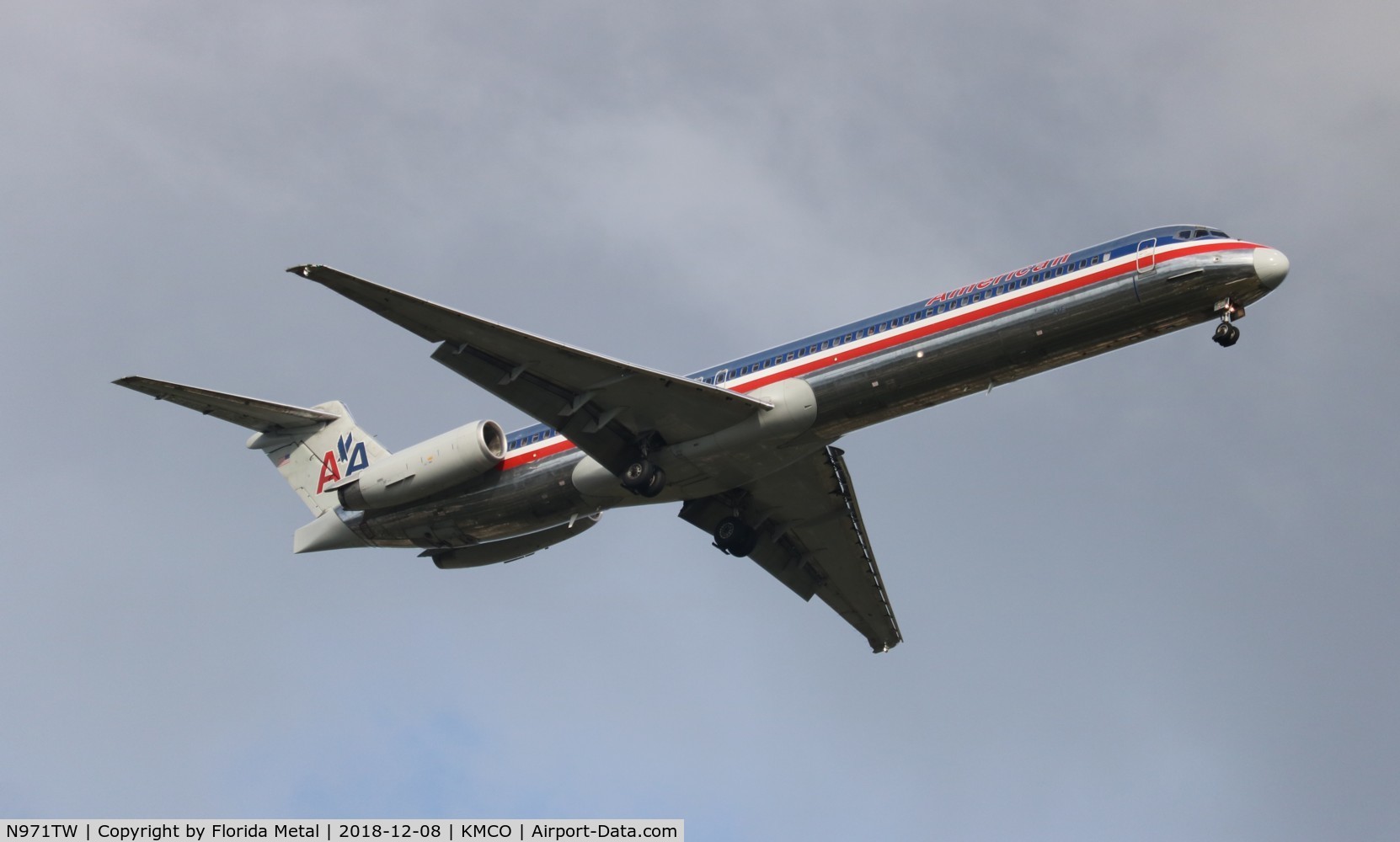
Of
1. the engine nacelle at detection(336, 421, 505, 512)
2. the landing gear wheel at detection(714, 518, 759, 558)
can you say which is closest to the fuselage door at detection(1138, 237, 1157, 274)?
the landing gear wheel at detection(714, 518, 759, 558)

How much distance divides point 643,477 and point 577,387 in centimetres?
251

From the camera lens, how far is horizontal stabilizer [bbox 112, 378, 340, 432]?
Result: 3522 centimetres

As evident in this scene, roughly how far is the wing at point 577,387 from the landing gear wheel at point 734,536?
5641 mm

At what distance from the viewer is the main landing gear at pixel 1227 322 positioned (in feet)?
98.5

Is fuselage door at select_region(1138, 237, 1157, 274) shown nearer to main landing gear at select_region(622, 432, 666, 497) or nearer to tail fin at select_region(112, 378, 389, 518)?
main landing gear at select_region(622, 432, 666, 497)

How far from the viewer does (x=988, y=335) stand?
3128cm

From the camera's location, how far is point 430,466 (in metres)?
35.9

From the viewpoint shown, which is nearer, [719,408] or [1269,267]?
[1269,267]

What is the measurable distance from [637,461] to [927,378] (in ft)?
22.3

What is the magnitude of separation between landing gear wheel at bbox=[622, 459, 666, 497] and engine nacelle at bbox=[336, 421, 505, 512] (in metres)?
3.77

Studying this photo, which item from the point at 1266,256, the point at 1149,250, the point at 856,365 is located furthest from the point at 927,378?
the point at 1266,256

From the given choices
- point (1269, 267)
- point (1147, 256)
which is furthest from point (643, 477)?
point (1269, 267)

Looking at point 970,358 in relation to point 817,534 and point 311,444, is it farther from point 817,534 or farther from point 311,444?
point 311,444
